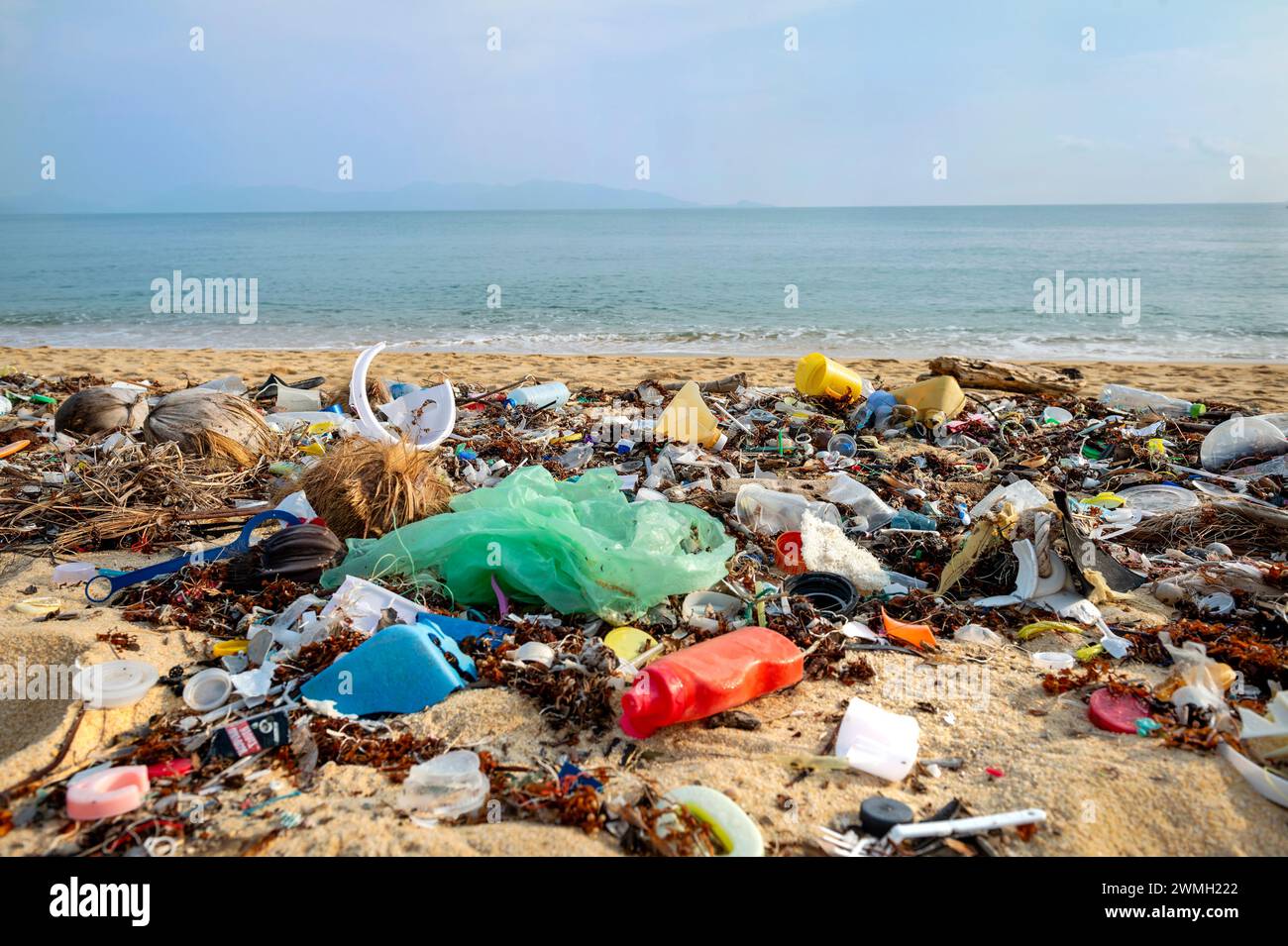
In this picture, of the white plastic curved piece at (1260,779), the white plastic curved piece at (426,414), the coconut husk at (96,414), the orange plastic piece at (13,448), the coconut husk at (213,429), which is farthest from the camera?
the coconut husk at (96,414)

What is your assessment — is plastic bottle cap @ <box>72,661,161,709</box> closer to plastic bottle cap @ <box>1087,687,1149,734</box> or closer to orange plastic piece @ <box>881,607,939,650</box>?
orange plastic piece @ <box>881,607,939,650</box>

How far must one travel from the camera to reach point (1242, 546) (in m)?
4.21

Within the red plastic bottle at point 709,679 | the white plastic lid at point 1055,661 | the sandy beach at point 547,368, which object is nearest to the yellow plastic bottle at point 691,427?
the sandy beach at point 547,368

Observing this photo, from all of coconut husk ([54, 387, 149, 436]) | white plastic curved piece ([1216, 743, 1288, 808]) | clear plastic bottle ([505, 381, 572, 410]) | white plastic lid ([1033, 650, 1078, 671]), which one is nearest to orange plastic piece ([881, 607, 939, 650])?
white plastic lid ([1033, 650, 1078, 671])

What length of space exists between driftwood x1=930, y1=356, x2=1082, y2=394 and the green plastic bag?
4.91 metres

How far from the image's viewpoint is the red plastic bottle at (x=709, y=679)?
2.65m

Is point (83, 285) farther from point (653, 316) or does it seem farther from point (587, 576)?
point (587, 576)

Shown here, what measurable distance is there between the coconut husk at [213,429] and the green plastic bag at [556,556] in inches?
76.4

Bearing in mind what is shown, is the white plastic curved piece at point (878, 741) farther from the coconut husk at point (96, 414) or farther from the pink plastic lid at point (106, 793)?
the coconut husk at point (96, 414)

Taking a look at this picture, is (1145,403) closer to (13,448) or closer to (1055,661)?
(1055,661)

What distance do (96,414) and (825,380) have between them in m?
5.77

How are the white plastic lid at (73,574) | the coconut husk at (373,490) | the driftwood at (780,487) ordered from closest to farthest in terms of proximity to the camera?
the white plastic lid at (73,574) < the coconut husk at (373,490) < the driftwood at (780,487)

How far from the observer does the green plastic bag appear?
346cm

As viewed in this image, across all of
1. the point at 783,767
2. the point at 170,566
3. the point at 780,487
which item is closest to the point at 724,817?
the point at 783,767
